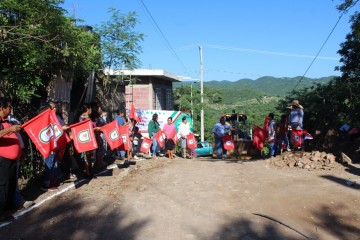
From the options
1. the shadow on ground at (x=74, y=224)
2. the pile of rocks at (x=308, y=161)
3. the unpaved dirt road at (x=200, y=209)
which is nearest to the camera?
the shadow on ground at (x=74, y=224)

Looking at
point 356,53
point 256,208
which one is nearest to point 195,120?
point 356,53

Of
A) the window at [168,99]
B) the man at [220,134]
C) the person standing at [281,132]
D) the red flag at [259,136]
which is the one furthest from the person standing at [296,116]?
the window at [168,99]

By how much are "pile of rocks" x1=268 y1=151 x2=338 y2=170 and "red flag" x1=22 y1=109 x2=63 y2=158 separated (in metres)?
6.57

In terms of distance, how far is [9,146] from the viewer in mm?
5895

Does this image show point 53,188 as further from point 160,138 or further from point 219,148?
point 219,148

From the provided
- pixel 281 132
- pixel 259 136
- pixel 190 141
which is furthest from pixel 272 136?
pixel 190 141

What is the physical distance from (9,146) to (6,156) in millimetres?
164

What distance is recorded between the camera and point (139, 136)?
14.5 meters

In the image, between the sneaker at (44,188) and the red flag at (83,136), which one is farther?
the red flag at (83,136)

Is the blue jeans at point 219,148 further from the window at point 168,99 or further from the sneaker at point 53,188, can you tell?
the window at point 168,99

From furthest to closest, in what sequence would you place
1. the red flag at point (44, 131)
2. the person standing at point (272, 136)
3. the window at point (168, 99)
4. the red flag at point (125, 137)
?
the window at point (168, 99), the person standing at point (272, 136), the red flag at point (125, 137), the red flag at point (44, 131)

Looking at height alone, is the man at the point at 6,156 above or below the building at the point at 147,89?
below

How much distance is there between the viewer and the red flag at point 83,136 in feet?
26.7

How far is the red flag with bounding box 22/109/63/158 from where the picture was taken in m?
6.41
